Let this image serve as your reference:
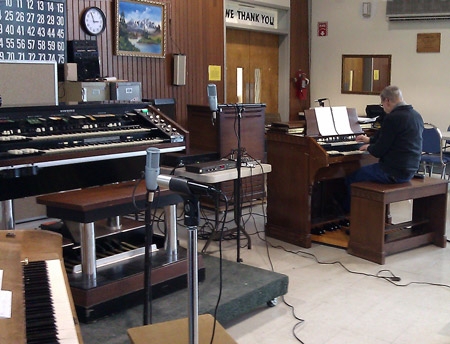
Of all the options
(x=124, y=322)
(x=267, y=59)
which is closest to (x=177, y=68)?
(x=267, y=59)

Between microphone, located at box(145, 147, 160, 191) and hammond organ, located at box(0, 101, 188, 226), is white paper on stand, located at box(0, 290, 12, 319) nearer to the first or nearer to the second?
microphone, located at box(145, 147, 160, 191)

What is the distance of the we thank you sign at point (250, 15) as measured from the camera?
8859 mm

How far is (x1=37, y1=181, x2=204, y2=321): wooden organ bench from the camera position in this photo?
314 cm

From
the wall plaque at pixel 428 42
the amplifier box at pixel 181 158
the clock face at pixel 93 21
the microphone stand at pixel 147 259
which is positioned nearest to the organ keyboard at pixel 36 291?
the microphone stand at pixel 147 259

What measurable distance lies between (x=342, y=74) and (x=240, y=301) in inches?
294

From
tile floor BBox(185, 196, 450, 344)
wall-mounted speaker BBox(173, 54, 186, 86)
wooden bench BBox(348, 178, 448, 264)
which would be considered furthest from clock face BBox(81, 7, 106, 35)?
wooden bench BBox(348, 178, 448, 264)

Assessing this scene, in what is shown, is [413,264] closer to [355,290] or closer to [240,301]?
[355,290]

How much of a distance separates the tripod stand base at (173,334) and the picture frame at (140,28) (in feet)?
16.6

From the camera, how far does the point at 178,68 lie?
775cm

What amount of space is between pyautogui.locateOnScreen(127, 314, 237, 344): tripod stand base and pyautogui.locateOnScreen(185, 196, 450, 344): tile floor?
75cm

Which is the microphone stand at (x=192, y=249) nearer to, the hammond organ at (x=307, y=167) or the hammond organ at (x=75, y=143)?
the hammond organ at (x=75, y=143)

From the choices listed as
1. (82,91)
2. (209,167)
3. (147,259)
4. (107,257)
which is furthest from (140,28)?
(147,259)

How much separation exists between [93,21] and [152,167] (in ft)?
16.1

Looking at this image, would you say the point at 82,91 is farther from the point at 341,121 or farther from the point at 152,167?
the point at 152,167
